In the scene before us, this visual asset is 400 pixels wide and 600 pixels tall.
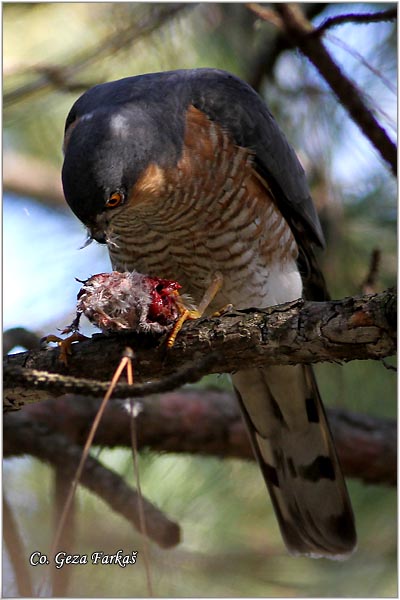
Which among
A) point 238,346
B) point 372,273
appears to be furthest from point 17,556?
point 372,273

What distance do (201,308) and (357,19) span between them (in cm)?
155

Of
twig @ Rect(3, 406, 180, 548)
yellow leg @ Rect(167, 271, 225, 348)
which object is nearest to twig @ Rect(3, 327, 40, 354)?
twig @ Rect(3, 406, 180, 548)

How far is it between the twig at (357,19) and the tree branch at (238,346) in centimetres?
155

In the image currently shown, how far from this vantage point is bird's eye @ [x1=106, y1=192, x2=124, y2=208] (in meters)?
3.33

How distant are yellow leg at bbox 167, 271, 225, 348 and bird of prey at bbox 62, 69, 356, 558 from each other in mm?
41

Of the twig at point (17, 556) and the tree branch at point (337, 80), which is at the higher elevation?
the tree branch at point (337, 80)

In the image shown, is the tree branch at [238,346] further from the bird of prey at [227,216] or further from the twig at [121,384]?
the bird of prey at [227,216]

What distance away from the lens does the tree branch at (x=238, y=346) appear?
8.66ft

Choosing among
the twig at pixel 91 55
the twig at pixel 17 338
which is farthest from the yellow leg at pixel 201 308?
the twig at pixel 91 55

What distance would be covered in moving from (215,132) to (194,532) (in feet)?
7.73

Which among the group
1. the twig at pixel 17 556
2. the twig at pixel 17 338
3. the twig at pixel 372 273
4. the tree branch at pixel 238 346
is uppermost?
the twig at pixel 372 273

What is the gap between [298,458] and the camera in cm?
435

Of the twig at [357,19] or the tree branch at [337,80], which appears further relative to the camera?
the tree branch at [337,80]

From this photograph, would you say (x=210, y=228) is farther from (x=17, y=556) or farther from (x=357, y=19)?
(x=17, y=556)
